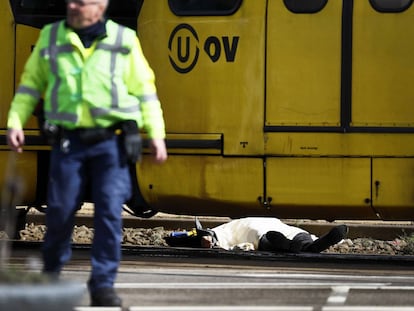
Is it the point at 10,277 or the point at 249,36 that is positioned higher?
the point at 249,36

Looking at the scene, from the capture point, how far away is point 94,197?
5801 mm

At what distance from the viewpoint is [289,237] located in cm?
1013

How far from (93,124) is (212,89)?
3.01 m

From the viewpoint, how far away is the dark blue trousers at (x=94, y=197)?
18.8ft

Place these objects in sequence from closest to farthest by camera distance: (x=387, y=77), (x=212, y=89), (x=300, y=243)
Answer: (x=387, y=77)
(x=212, y=89)
(x=300, y=243)

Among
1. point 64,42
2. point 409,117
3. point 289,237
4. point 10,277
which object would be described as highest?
point 64,42

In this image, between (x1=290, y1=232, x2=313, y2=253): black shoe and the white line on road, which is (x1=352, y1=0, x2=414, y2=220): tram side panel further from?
the white line on road

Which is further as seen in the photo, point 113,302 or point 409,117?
point 409,117

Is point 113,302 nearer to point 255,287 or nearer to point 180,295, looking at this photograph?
point 180,295

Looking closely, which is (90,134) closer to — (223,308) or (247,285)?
(223,308)

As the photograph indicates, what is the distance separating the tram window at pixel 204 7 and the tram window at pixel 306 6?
42 cm

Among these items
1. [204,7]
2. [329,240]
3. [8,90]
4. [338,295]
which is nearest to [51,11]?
[8,90]

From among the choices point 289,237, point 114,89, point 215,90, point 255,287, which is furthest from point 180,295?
point 289,237

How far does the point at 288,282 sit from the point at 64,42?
2520 millimetres
